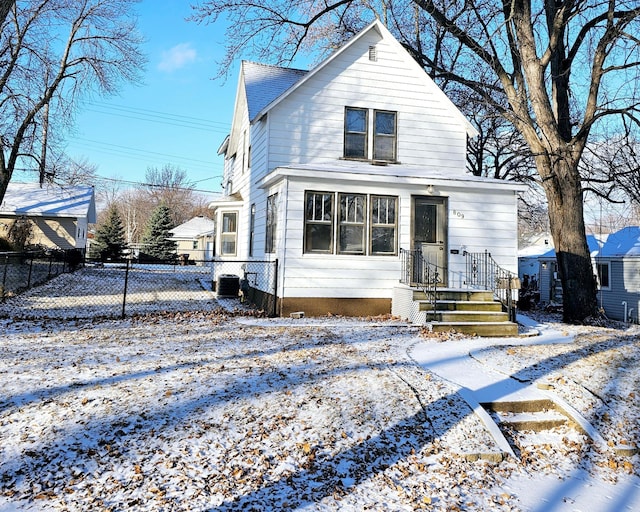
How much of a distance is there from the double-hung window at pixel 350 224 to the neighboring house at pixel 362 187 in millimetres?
23

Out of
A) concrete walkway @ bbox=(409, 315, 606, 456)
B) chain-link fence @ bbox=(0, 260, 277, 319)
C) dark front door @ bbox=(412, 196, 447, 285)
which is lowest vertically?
concrete walkway @ bbox=(409, 315, 606, 456)

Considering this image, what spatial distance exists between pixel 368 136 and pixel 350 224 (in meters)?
3.14

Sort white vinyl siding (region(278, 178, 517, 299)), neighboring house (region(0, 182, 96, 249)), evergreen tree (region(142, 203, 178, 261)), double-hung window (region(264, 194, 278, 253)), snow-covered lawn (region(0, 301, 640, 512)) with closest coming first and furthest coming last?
snow-covered lawn (region(0, 301, 640, 512))
white vinyl siding (region(278, 178, 517, 299))
double-hung window (region(264, 194, 278, 253))
neighboring house (region(0, 182, 96, 249))
evergreen tree (region(142, 203, 178, 261))

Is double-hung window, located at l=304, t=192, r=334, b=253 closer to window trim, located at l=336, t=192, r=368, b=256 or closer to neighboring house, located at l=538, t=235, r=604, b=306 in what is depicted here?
Result: window trim, located at l=336, t=192, r=368, b=256

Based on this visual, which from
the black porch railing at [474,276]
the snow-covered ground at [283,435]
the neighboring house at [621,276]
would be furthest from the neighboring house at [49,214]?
the neighboring house at [621,276]

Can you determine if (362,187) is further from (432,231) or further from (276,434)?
(276,434)

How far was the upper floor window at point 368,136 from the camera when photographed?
1212cm

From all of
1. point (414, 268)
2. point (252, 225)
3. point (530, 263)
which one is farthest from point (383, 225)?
point (530, 263)

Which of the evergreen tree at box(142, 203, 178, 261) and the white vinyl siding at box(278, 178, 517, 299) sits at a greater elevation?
the evergreen tree at box(142, 203, 178, 261)

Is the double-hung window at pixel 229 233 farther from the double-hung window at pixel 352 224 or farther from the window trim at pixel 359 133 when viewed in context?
the double-hung window at pixel 352 224

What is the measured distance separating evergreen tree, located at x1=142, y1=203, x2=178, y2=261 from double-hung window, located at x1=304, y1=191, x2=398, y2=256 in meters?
31.8

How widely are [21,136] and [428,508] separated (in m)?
21.3

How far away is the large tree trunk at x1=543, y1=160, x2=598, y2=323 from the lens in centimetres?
1168

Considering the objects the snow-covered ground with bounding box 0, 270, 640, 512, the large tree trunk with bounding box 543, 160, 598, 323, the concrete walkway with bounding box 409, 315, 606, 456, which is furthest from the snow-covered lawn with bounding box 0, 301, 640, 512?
the large tree trunk with bounding box 543, 160, 598, 323
